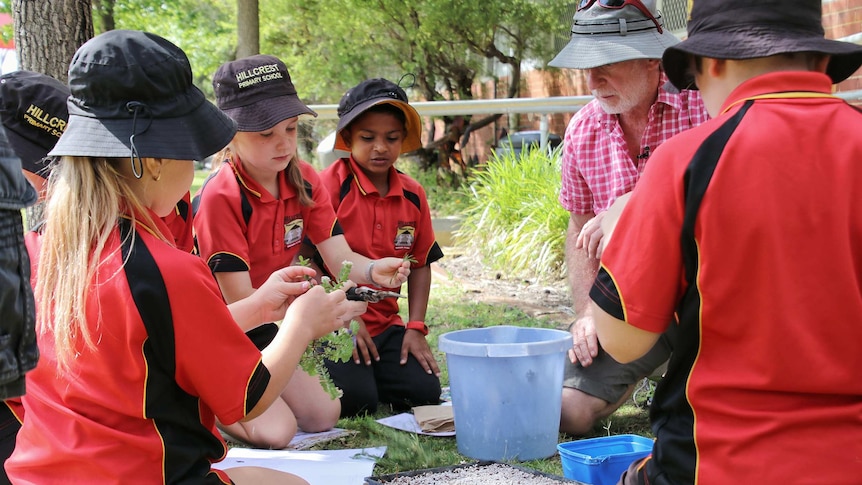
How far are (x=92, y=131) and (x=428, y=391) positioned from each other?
2.34m

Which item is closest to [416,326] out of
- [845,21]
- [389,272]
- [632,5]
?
[389,272]

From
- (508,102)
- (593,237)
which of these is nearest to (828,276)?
(593,237)

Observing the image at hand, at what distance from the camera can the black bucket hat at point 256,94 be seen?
3449mm

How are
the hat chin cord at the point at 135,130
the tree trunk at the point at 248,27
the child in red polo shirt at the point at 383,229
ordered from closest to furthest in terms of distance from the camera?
the hat chin cord at the point at 135,130, the child in red polo shirt at the point at 383,229, the tree trunk at the point at 248,27

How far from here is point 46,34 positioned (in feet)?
14.1

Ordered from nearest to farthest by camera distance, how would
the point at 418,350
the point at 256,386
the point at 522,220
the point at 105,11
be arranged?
the point at 256,386 → the point at 418,350 → the point at 522,220 → the point at 105,11

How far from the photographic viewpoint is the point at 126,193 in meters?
1.98

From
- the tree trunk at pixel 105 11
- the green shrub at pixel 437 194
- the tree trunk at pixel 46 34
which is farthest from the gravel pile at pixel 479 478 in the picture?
the tree trunk at pixel 105 11

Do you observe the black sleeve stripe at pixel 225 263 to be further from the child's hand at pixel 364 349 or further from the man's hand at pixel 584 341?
the man's hand at pixel 584 341

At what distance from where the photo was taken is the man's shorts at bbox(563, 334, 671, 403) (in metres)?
3.35

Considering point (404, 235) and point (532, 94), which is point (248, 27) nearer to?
point (532, 94)

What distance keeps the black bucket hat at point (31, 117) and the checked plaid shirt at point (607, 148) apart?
2006 mm

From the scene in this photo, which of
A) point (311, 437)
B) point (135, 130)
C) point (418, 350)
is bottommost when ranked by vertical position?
point (311, 437)

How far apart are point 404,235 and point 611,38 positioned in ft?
4.86
